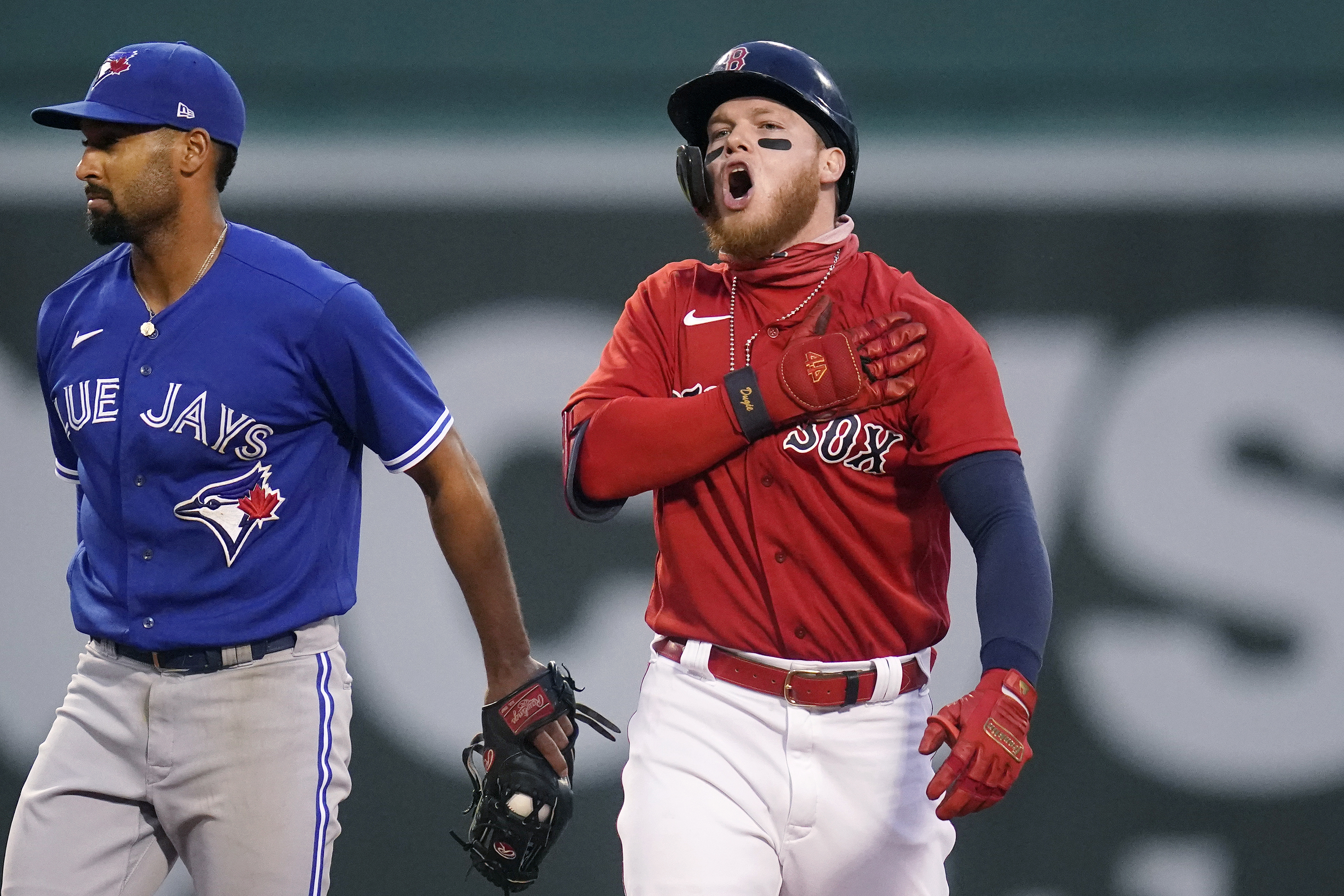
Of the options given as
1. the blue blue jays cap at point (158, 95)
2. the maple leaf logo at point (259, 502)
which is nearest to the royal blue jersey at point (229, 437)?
the maple leaf logo at point (259, 502)

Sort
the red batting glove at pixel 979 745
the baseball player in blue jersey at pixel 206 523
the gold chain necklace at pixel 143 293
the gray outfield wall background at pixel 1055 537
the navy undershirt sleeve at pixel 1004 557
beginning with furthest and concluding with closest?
the gray outfield wall background at pixel 1055 537 < the gold chain necklace at pixel 143 293 < the baseball player in blue jersey at pixel 206 523 < the navy undershirt sleeve at pixel 1004 557 < the red batting glove at pixel 979 745

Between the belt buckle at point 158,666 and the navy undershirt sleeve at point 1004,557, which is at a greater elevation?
the navy undershirt sleeve at point 1004,557

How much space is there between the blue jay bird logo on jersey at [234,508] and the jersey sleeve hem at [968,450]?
1.17 m

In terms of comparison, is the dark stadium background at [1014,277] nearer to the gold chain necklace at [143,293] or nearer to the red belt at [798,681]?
the gold chain necklace at [143,293]

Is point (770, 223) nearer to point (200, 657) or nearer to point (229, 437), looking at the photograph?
point (229, 437)

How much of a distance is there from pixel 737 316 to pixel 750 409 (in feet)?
0.98

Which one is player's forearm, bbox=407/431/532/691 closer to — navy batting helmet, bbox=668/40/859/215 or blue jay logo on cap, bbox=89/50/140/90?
navy batting helmet, bbox=668/40/859/215

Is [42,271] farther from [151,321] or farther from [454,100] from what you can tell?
[151,321]

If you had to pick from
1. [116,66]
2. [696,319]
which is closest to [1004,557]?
[696,319]

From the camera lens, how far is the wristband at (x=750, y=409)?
7.56 ft

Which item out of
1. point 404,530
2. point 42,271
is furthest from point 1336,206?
point 42,271

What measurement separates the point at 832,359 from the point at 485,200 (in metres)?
2.07

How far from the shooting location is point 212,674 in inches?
95.7

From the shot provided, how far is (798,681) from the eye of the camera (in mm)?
2365
